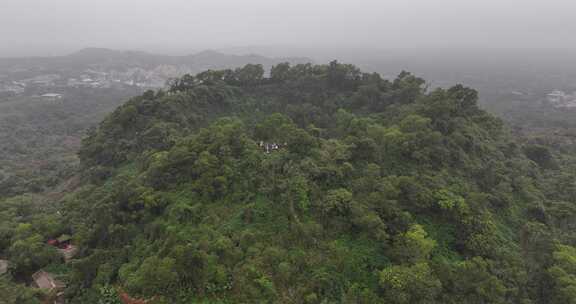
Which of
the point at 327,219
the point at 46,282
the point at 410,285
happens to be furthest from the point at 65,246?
the point at 410,285

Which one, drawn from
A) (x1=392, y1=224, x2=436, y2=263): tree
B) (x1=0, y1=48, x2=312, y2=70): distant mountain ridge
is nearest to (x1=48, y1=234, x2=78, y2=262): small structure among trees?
(x1=392, y1=224, x2=436, y2=263): tree

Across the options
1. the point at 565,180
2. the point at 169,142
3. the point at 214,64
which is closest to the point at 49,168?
the point at 169,142

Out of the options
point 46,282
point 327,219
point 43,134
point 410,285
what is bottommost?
point 46,282

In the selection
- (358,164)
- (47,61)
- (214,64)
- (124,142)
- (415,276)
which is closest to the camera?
(415,276)

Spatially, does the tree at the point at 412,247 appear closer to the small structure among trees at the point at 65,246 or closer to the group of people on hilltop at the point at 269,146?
the group of people on hilltop at the point at 269,146

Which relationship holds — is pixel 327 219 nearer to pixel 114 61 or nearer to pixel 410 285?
pixel 410 285

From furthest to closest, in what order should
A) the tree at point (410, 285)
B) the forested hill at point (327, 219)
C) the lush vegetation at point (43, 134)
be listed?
the lush vegetation at point (43, 134) < the forested hill at point (327, 219) < the tree at point (410, 285)

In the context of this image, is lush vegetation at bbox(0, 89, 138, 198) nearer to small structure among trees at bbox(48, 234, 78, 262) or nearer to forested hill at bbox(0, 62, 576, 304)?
forested hill at bbox(0, 62, 576, 304)

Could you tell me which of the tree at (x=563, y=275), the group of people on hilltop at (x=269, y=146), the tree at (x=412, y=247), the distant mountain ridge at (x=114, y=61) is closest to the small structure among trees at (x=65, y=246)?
the group of people on hilltop at (x=269, y=146)

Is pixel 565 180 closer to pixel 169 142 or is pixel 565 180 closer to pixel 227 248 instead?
pixel 227 248
